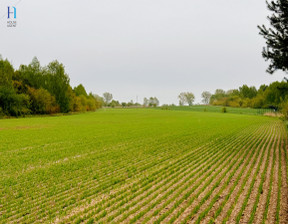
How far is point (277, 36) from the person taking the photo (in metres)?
10.3

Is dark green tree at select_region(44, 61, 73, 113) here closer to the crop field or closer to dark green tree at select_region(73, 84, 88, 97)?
dark green tree at select_region(73, 84, 88, 97)

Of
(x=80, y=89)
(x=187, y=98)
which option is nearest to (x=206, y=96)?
(x=187, y=98)

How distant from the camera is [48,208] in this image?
16.5ft

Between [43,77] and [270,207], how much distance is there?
189 feet

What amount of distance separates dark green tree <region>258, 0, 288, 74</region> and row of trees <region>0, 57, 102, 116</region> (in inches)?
1745

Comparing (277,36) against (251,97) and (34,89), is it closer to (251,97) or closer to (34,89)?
(34,89)

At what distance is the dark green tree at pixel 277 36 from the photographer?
395 inches

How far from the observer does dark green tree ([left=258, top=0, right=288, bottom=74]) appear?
10039mm

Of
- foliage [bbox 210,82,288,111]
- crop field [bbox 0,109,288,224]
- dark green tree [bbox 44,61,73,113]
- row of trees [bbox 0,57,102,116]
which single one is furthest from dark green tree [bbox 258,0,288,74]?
foliage [bbox 210,82,288,111]

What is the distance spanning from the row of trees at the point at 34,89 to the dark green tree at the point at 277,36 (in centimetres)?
4433

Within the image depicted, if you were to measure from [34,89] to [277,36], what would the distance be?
51.0 m

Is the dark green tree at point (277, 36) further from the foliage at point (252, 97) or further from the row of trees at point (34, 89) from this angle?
the foliage at point (252, 97)

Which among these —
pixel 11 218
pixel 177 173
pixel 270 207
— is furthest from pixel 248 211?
pixel 11 218

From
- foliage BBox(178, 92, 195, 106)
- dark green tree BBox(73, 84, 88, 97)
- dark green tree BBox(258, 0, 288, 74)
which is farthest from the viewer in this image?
foliage BBox(178, 92, 195, 106)
